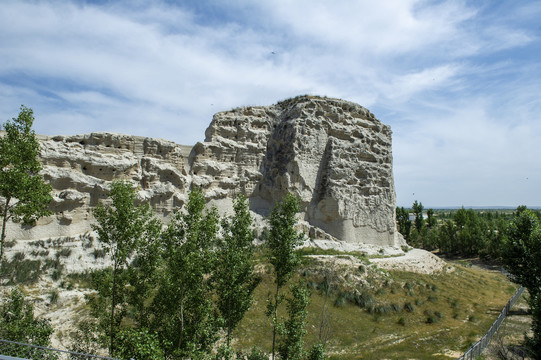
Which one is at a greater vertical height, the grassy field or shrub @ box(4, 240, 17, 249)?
shrub @ box(4, 240, 17, 249)

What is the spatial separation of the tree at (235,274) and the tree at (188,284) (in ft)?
2.25

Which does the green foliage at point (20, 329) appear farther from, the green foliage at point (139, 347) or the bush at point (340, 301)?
the bush at point (340, 301)

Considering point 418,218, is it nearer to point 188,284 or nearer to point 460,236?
point 460,236

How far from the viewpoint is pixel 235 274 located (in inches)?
521

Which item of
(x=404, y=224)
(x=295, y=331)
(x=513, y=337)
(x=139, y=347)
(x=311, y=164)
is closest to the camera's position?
(x=139, y=347)

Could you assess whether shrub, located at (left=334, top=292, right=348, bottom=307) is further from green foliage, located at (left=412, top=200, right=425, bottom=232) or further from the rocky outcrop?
green foliage, located at (left=412, top=200, right=425, bottom=232)

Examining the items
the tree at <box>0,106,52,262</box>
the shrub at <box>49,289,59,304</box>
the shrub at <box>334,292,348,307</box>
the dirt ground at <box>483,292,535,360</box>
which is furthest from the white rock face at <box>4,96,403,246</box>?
the dirt ground at <box>483,292,535,360</box>

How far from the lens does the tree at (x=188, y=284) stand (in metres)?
11.4

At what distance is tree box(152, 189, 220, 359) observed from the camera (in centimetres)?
1138

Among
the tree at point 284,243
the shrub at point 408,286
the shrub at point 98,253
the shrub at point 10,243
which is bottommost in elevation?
the shrub at point 408,286

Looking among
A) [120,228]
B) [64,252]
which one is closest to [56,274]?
[64,252]

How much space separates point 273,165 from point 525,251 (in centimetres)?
2039

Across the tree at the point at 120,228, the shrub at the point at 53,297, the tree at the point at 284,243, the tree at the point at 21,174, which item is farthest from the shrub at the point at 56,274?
the tree at the point at 284,243

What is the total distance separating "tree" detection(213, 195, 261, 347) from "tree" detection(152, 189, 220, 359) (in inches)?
27.0
